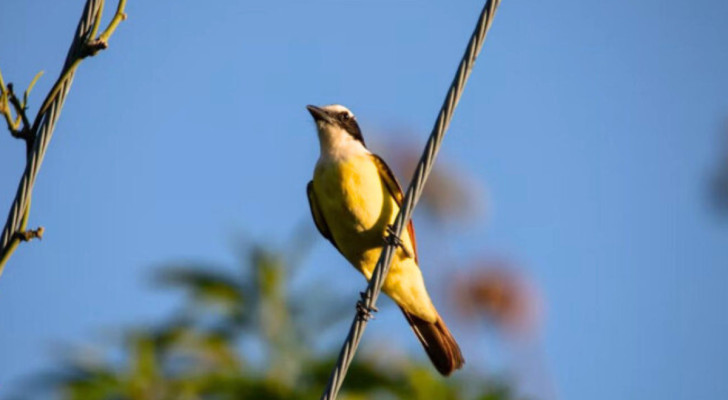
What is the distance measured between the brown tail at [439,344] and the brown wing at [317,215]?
0.71m

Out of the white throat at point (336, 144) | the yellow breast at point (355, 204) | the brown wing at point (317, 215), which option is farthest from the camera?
the brown wing at point (317, 215)

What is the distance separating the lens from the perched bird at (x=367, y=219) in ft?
21.2

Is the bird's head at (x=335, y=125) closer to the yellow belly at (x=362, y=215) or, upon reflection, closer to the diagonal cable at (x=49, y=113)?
the yellow belly at (x=362, y=215)

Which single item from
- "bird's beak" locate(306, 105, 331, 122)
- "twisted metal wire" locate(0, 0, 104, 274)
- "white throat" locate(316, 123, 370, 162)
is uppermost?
"bird's beak" locate(306, 105, 331, 122)

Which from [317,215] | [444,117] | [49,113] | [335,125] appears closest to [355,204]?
[317,215]

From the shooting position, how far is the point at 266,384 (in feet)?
30.2

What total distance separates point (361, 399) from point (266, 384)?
0.84 metres

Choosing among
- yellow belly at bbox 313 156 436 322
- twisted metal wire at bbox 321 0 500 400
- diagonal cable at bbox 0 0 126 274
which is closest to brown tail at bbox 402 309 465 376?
yellow belly at bbox 313 156 436 322

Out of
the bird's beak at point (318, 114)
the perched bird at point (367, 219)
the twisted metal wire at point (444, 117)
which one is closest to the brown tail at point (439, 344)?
the perched bird at point (367, 219)

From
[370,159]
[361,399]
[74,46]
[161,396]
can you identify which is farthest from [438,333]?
[74,46]

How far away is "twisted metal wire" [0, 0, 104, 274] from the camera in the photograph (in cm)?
290

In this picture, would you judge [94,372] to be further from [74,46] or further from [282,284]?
[74,46]

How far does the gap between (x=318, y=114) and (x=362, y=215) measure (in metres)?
1.15

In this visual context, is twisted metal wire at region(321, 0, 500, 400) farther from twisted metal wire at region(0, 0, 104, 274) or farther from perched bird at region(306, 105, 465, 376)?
perched bird at region(306, 105, 465, 376)
